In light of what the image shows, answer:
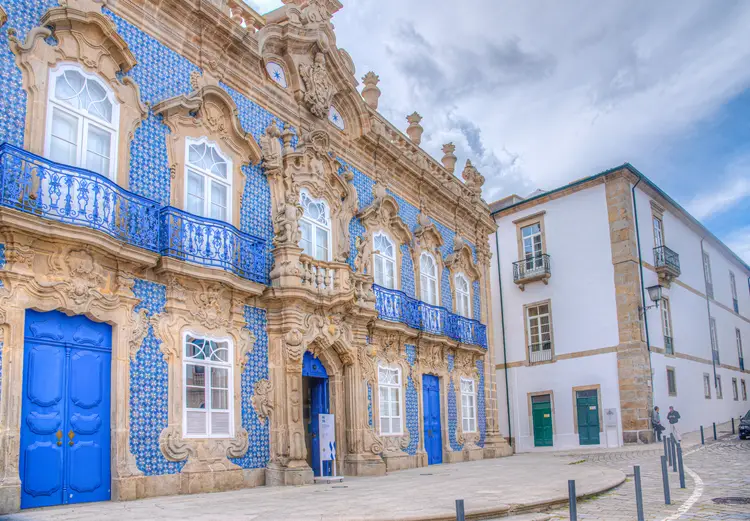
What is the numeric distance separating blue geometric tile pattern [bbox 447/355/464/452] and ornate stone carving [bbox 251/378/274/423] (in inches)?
287

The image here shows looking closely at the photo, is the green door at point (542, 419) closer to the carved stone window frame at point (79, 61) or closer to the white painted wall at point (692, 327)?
the white painted wall at point (692, 327)

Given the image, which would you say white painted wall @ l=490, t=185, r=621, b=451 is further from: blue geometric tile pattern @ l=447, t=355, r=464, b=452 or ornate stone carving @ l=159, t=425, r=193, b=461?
ornate stone carving @ l=159, t=425, r=193, b=461

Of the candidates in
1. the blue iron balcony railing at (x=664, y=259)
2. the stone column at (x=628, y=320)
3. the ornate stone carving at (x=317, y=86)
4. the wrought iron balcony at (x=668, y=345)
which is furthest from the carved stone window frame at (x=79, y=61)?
A: the wrought iron balcony at (x=668, y=345)

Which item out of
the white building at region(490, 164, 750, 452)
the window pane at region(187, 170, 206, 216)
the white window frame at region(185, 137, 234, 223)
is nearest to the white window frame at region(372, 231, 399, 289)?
the white window frame at region(185, 137, 234, 223)

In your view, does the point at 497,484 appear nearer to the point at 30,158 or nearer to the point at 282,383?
the point at 282,383

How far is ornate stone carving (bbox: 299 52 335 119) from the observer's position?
14430 millimetres

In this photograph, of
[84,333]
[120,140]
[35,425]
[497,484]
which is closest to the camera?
[35,425]

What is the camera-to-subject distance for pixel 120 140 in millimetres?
10266

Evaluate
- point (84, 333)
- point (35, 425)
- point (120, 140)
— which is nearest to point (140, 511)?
point (35, 425)

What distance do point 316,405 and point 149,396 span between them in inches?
186

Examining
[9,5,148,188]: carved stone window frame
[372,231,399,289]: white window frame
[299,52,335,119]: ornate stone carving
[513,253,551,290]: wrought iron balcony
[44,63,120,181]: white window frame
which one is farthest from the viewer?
[513,253,551,290]: wrought iron balcony

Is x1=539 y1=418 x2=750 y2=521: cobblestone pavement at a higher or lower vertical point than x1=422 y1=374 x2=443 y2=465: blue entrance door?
lower

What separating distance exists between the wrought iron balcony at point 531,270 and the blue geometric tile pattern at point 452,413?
7681mm

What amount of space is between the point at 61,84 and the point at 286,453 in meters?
6.60
